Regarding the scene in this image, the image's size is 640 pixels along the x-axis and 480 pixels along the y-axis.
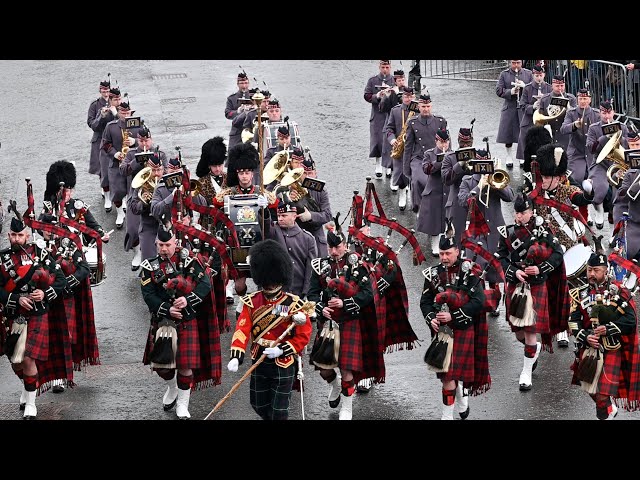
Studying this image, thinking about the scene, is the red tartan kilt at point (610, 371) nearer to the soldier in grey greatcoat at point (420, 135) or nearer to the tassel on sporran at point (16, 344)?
the tassel on sporran at point (16, 344)

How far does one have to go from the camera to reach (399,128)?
18422 millimetres

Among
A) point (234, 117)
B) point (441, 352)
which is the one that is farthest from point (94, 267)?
point (234, 117)

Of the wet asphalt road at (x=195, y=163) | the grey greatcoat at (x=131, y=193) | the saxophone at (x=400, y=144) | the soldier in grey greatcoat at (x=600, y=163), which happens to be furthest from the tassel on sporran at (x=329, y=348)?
the saxophone at (x=400, y=144)

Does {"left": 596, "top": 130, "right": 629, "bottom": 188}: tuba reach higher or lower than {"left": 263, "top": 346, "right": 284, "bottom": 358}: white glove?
higher

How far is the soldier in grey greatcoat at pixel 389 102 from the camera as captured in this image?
1936cm

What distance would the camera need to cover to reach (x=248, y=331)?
1152 centimetres

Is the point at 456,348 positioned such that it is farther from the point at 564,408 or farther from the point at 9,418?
the point at 9,418

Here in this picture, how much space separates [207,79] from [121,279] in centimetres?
1015

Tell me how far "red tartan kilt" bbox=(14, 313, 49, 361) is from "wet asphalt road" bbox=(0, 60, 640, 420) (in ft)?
2.01

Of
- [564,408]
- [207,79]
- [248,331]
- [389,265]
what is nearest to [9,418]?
[248,331]

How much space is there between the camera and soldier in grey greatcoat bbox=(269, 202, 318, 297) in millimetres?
14281

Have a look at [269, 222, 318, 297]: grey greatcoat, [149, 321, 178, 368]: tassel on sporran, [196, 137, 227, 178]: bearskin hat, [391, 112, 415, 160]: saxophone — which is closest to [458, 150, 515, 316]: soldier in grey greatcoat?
[269, 222, 318, 297]: grey greatcoat

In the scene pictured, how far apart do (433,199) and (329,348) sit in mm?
4891

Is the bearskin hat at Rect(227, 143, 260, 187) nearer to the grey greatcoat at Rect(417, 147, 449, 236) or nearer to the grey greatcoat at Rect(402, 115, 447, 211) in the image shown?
the grey greatcoat at Rect(417, 147, 449, 236)
